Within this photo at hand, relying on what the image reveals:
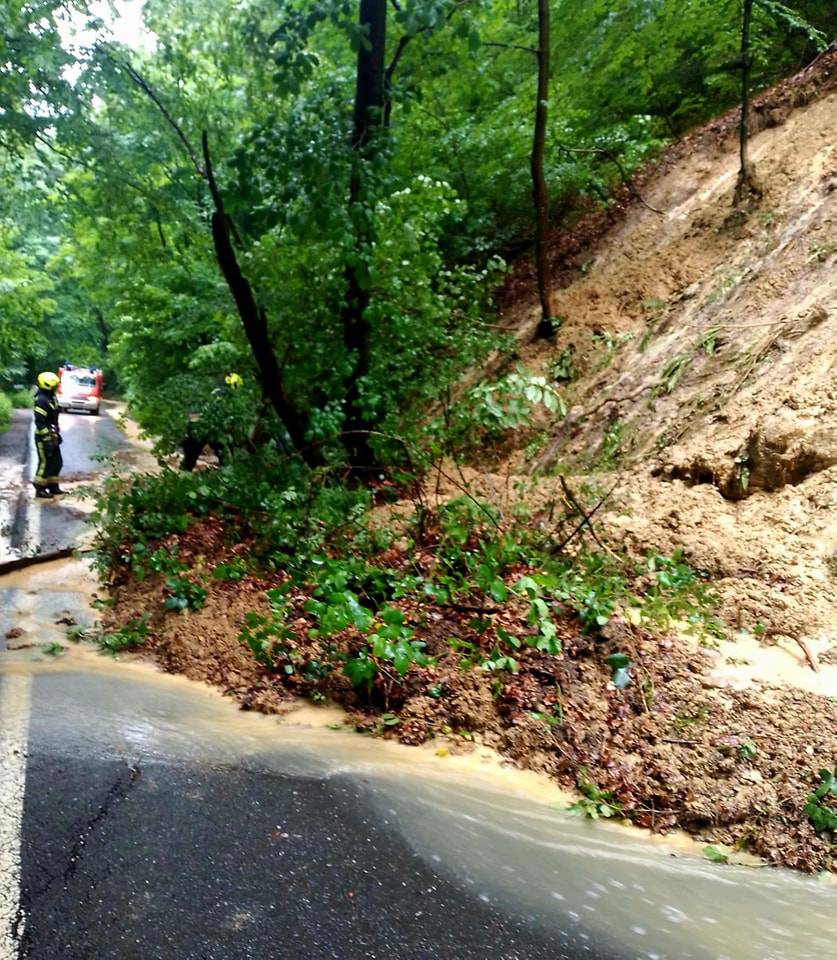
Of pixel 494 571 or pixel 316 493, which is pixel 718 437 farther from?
pixel 316 493

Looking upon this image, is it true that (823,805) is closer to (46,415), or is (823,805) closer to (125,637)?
(125,637)

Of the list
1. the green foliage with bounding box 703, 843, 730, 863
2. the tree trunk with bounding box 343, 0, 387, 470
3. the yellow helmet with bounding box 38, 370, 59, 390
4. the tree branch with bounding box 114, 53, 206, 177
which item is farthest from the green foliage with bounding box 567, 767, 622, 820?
the yellow helmet with bounding box 38, 370, 59, 390

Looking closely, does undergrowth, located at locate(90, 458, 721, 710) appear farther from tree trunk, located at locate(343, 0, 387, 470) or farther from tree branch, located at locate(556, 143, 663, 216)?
tree branch, located at locate(556, 143, 663, 216)

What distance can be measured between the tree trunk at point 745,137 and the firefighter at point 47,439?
427 inches

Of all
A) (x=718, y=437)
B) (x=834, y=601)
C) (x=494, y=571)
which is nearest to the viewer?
(x=834, y=601)

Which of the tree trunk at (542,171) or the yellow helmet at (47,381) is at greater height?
the tree trunk at (542,171)

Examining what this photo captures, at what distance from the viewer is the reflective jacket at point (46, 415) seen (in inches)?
437

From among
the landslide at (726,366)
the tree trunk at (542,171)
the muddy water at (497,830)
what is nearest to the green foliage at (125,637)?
the muddy water at (497,830)

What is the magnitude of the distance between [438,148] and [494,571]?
7926mm


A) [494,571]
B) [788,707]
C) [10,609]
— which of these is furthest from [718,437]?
[10,609]

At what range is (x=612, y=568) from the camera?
5090mm

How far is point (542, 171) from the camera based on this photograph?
28.6 feet

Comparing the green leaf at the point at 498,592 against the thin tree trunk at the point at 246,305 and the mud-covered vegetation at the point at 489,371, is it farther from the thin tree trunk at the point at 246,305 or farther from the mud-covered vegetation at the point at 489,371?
the thin tree trunk at the point at 246,305

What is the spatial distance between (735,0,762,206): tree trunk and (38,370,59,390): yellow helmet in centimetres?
1085
